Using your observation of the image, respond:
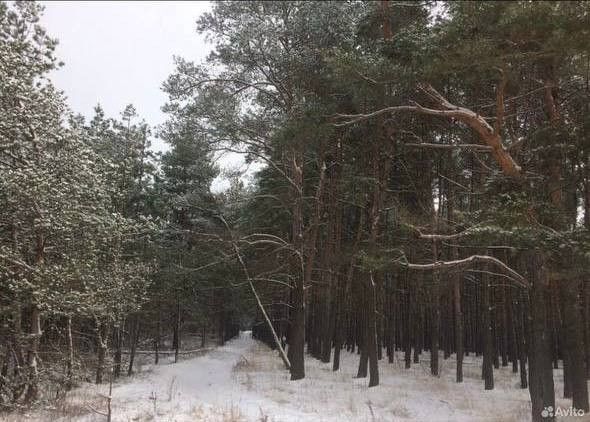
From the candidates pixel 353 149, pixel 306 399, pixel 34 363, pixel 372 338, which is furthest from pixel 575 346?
pixel 34 363

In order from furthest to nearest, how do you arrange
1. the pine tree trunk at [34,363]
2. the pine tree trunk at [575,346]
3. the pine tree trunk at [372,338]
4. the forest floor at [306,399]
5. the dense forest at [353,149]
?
the pine tree trunk at [372,338] → the pine tree trunk at [575,346] → the forest floor at [306,399] → the pine tree trunk at [34,363] → the dense forest at [353,149]

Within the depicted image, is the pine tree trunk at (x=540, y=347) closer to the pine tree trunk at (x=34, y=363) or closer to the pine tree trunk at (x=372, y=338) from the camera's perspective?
the pine tree trunk at (x=372, y=338)

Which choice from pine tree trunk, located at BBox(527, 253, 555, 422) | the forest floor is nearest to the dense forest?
pine tree trunk, located at BBox(527, 253, 555, 422)

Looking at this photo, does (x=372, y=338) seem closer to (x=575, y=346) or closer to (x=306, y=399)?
(x=306, y=399)

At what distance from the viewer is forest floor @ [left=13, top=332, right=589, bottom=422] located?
1136 cm

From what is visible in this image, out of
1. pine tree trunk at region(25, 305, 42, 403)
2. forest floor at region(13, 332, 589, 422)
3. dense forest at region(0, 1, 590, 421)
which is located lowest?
forest floor at region(13, 332, 589, 422)

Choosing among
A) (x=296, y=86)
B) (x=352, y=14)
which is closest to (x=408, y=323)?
(x=296, y=86)

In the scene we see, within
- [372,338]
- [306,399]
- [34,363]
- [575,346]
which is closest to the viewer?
[34,363]

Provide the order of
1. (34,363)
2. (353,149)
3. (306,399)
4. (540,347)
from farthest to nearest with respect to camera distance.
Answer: (353,149) → (306,399) → (34,363) → (540,347)

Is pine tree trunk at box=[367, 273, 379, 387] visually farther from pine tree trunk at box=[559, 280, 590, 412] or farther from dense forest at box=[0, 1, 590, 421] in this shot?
pine tree trunk at box=[559, 280, 590, 412]

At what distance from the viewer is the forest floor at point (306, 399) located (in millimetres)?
11359

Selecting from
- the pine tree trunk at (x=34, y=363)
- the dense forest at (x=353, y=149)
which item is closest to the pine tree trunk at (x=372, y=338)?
the dense forest at (x=353, y=149)

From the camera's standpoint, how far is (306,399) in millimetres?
13570

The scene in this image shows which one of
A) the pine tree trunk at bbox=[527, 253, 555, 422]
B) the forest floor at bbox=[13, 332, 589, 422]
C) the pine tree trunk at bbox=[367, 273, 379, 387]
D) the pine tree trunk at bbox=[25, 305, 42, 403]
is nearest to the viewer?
the pine tree trunk at bbox=[527, 253, 555, 422]
